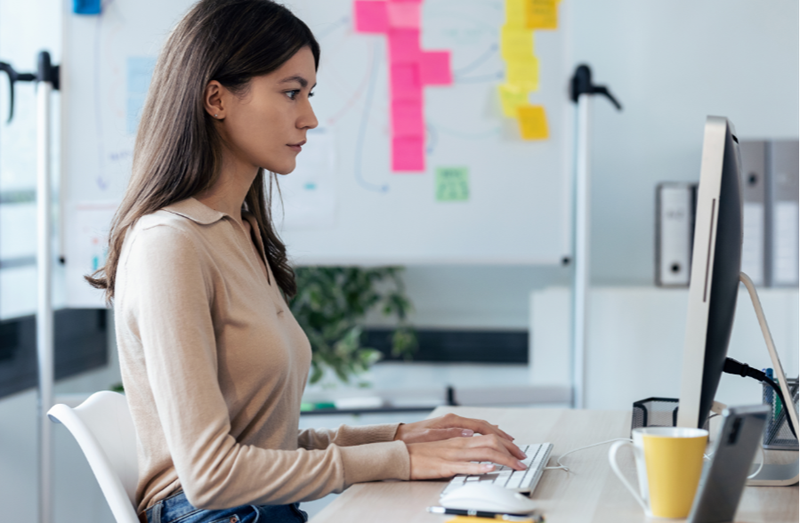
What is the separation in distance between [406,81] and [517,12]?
338 mm

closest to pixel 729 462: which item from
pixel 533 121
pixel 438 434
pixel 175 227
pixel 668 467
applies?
pixel 668 467

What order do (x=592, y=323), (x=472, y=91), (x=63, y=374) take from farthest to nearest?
(x=63, y=374) < (x=592, y=323) < (x=472, y=91)

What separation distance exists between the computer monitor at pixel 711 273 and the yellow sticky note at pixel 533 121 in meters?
1.12

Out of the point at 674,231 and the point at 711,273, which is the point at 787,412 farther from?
the point at 674,231

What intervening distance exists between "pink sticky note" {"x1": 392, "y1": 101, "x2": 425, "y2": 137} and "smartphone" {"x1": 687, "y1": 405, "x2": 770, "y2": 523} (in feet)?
4.41

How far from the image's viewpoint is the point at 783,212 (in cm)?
191

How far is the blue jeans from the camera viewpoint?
2.91 feet

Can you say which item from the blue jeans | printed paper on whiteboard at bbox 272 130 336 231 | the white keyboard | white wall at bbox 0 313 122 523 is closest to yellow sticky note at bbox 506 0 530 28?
printed paper on whiteboard at bbox 272 130 336 231

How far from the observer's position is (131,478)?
3.26 feet

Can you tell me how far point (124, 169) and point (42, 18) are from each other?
578 mm

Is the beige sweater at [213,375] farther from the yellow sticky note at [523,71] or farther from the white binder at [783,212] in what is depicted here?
the white binder at [783,212]

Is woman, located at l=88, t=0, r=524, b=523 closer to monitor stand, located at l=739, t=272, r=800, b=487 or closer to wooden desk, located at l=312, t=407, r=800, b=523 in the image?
wooden desk, located at l=312, t=407, r=800, b=523

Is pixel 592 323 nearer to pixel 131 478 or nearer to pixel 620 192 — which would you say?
pixel 620 192

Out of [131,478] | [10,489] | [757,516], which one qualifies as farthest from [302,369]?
[10,489]
